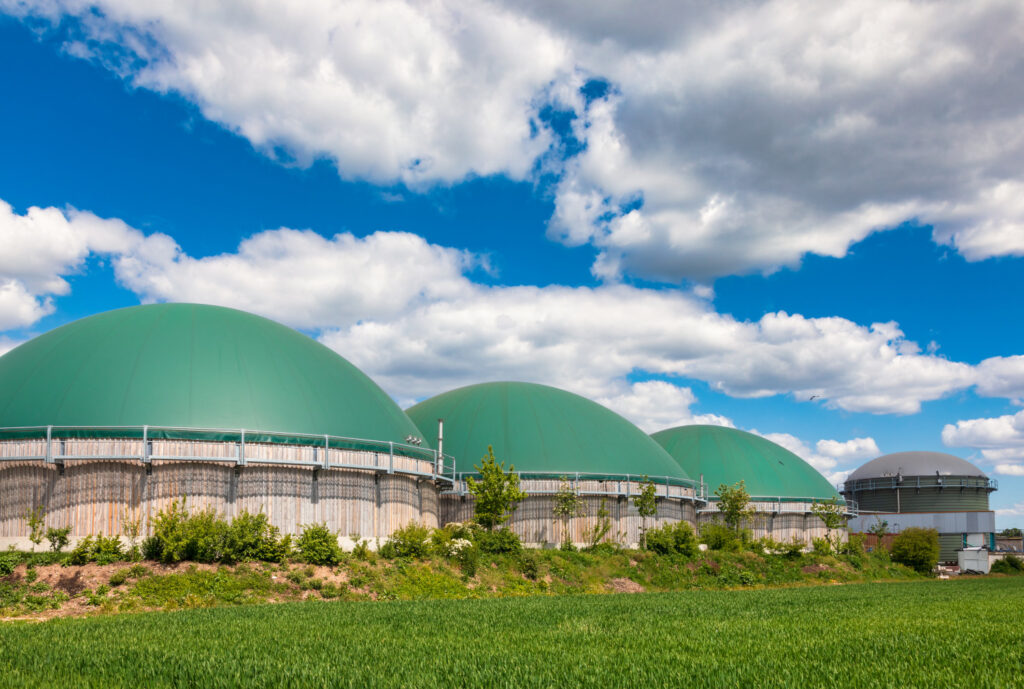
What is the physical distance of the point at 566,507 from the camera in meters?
50.3

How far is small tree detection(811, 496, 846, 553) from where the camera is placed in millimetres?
71062

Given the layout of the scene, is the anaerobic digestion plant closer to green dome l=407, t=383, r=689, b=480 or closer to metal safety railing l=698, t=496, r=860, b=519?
green dome l=407, t=383, r=689, b=480

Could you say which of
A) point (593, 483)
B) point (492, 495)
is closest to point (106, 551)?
point (492, 495)

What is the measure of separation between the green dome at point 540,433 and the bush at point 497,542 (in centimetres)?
1061

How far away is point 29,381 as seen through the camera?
124 feet

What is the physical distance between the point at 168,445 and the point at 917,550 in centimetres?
6149

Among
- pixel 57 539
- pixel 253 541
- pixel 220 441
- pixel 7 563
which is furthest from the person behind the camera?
pixel 220 441

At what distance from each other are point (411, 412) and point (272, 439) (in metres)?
29.4

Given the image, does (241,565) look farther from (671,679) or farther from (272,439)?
(671,679)

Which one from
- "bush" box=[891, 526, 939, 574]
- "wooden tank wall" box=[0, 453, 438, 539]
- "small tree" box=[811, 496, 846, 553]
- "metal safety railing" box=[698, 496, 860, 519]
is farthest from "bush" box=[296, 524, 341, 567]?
"bush" box=[891, 526, 939, 574]

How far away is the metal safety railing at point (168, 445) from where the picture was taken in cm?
3381

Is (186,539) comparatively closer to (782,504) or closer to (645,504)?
(645,504)

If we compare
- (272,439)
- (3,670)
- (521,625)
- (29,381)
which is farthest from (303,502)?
(3,670)

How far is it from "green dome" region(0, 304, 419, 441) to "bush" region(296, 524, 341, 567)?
5378mm
